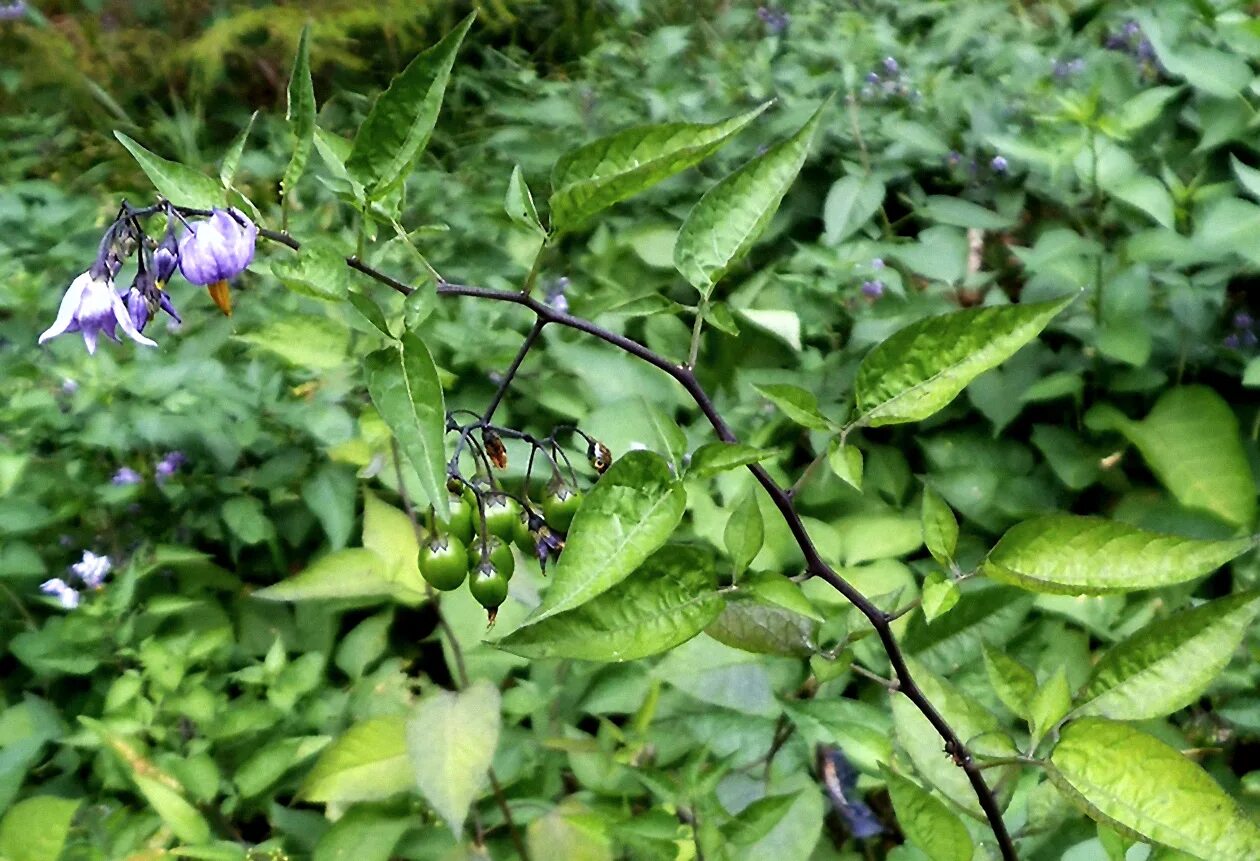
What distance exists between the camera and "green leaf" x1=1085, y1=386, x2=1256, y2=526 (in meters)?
1.50

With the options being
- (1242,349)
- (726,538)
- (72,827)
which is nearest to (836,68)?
(1242,349)

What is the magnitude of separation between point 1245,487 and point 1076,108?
0.68 m

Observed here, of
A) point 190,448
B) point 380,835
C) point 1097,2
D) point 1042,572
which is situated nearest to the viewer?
point 1042,572

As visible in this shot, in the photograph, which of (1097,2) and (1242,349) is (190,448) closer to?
(1242,349)

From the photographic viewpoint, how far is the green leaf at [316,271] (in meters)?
0.57

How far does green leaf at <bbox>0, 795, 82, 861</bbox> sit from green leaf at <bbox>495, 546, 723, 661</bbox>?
0.79 metres

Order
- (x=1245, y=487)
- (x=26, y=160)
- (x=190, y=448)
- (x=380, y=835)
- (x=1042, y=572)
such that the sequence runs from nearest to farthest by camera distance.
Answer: (x=1042, y=572)
(x=380, y=835)
(x=1245, y=487)
(x=190, y=448)
(x=26, y=160)

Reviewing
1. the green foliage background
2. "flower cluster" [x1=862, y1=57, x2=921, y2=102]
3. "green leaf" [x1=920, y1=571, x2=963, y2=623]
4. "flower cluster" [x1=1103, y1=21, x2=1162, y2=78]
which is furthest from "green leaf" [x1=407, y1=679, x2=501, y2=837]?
"flower cluster" [x1=1103, y1=21, x2=1162, y2=78]

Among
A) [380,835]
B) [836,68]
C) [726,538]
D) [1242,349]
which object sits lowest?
[380,835]

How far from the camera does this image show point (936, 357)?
58cm

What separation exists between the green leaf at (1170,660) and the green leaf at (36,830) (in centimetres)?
103

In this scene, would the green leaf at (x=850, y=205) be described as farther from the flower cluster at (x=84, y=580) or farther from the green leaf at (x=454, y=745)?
the flower cluster at (x=84, y=580)

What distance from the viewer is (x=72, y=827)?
3.96 ft

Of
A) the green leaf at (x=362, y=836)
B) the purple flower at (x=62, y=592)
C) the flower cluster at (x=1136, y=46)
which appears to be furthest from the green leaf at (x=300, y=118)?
the flower cluster at (x=1136, y=46)
